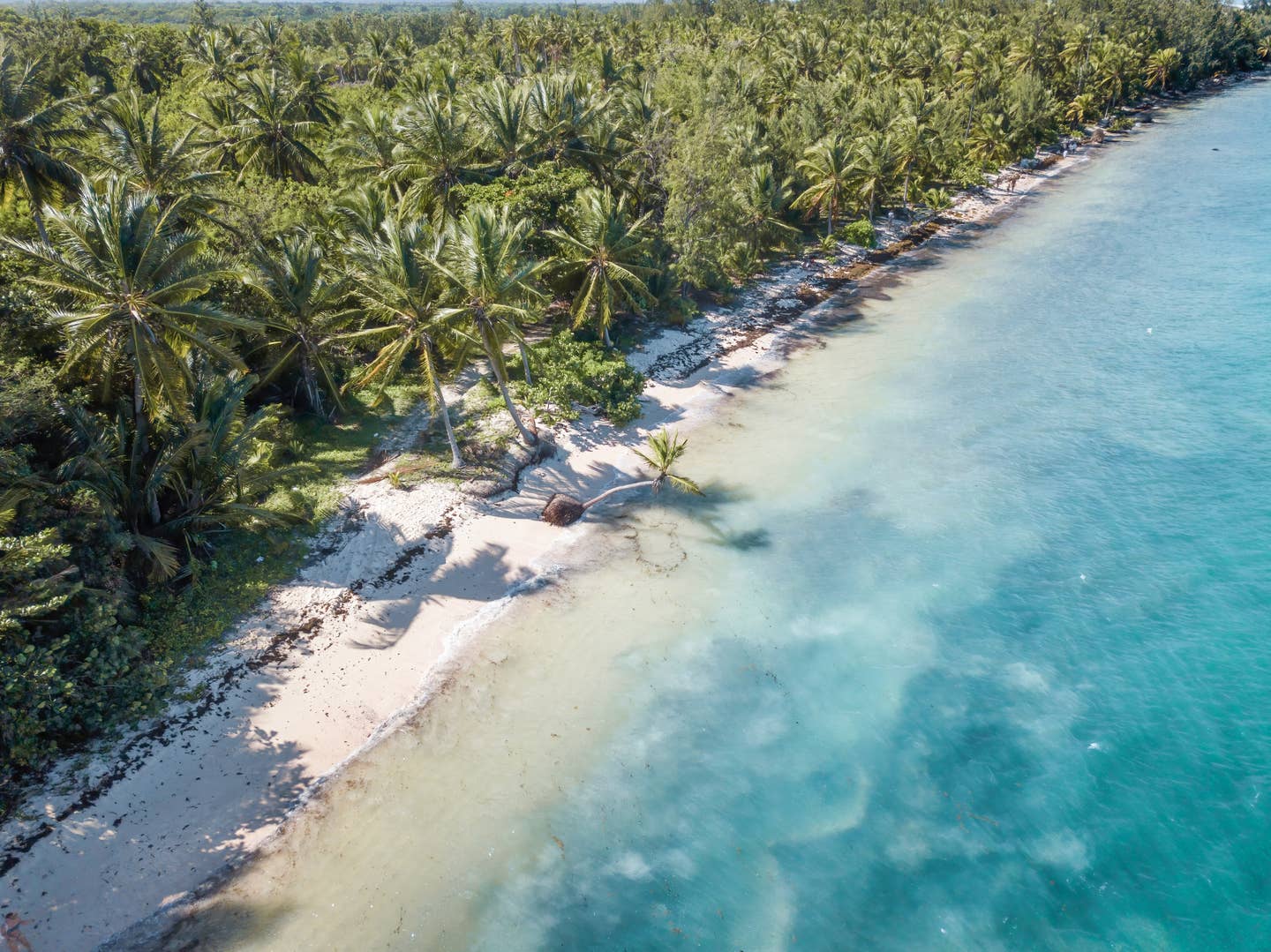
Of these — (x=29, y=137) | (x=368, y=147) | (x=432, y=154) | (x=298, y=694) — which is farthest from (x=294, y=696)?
(x=368, y=147)

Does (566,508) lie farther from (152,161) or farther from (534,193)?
(152,161)

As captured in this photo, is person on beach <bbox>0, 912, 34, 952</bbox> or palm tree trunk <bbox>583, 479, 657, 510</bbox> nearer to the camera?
→ person on beach <bbox>0, 912, 34, 952</bbox>

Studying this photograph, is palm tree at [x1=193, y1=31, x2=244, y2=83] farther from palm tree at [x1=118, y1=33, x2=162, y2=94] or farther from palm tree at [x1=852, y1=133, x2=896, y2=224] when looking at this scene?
palm tree at [x1=852, y1=133, x2=896, y2=224]

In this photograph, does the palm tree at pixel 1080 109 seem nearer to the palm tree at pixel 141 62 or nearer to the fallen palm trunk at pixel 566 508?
the fallen palm trunk at pixel 566 508

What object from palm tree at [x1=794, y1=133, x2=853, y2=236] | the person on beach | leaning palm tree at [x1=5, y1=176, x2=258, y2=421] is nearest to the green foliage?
leaning palm tree at [x1=5, y1=176, x2=258, y2=421]

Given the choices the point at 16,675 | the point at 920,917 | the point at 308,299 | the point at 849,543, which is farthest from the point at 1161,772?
the point at 308,299

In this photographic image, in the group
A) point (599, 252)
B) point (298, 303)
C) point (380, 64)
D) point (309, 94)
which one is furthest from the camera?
point (380, 64)
